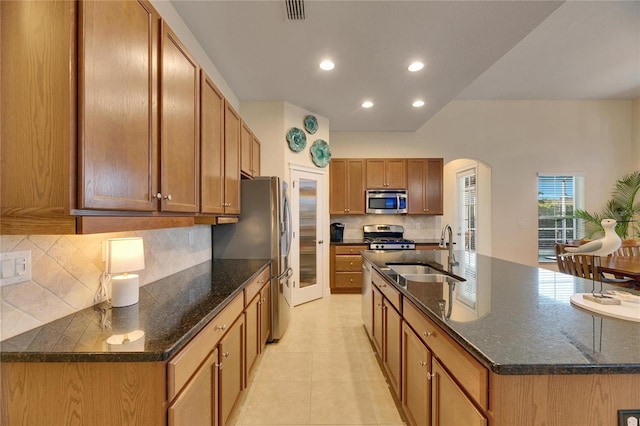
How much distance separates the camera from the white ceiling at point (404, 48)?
2.17 metres

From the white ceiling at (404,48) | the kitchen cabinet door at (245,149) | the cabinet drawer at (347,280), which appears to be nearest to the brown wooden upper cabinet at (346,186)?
the white ceiling at (404,48)

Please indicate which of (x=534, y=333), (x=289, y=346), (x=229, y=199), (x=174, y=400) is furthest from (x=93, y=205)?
(x=289, y=346)

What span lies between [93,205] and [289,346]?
238 cm

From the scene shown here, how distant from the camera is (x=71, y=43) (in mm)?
896

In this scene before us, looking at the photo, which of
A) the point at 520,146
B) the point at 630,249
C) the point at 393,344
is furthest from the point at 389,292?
the point at 520,146

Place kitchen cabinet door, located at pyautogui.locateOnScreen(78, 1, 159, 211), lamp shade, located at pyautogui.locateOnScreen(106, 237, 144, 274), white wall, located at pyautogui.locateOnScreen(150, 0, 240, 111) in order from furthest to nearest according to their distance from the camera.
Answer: white wall, located at pyautogui.locateOnScreen(150, 0, 240, 111)
lamp shade, located at pyautogui.locateOnScreen(106, 237, 144, 274)
kitchen cabinet door, located at pyautogui.locateOnScreen(78, 1, 159, 211)

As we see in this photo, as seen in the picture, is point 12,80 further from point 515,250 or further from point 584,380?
point 515,250

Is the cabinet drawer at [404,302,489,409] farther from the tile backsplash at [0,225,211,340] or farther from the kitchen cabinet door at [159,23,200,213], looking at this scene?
the tile backsplash at [0,225,211,340]

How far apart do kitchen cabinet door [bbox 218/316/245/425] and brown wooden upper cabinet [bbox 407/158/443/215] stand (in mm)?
4117

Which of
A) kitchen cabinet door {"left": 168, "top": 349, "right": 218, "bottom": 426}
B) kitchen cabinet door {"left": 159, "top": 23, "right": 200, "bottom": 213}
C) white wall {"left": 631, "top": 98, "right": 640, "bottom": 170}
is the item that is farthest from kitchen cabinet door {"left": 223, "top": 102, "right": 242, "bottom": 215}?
white wall {"left": 631, "top": 98, "right": 640, "bottom": 170}

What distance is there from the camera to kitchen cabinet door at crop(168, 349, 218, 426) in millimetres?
1024

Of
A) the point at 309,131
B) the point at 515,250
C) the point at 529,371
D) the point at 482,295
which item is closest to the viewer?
the point at 529,371

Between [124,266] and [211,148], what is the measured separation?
0.98m

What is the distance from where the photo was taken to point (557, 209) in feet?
17.8
